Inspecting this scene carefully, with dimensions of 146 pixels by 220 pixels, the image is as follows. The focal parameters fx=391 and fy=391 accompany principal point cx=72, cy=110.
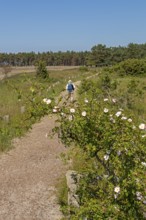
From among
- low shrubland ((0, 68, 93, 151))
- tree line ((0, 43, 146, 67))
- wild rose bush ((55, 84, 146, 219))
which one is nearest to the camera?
wild rose bush ((55, 84, 146, 219))

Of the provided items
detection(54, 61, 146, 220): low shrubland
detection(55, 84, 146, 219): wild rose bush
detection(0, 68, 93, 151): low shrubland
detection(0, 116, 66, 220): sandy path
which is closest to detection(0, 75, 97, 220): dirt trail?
detection(0, 116, 66, 220): sandy path

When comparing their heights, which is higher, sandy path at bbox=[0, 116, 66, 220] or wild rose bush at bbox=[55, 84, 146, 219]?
wild rose bush at bbox=[55, 84, 146, 219]

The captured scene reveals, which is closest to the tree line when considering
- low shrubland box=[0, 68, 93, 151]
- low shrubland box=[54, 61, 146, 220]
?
Result: low shrubland box=[0, 68, 93, 151]

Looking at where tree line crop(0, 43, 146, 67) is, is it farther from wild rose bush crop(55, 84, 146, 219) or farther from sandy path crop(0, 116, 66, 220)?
wild rose bush crop(55, 84, 146, 219)

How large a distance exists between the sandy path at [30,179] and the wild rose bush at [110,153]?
115 inches

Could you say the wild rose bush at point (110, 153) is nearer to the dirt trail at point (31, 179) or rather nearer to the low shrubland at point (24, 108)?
the low shrubland at point (24, 108)

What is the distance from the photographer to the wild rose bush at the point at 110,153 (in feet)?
12.3

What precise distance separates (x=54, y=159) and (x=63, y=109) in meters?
6.17

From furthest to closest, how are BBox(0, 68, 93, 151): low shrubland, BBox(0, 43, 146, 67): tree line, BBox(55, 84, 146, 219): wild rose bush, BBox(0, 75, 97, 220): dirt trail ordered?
1. BBox(0, 43, 146, 67): tree line
2. BBox(0, 75, 97, 220): dirt trail
3. BBox(0, 68, 93, 151): low shrubland
4. BBox(55, 84, 146, 219): wild rose bush

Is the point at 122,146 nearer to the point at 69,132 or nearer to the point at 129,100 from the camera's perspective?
the point at 69,132

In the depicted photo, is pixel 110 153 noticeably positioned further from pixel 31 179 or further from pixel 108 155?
pixel 31 179

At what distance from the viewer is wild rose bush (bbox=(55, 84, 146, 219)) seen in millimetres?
3752

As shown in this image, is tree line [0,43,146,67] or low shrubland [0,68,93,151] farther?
tree line [0,43,146,67]

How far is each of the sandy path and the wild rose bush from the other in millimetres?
2924
